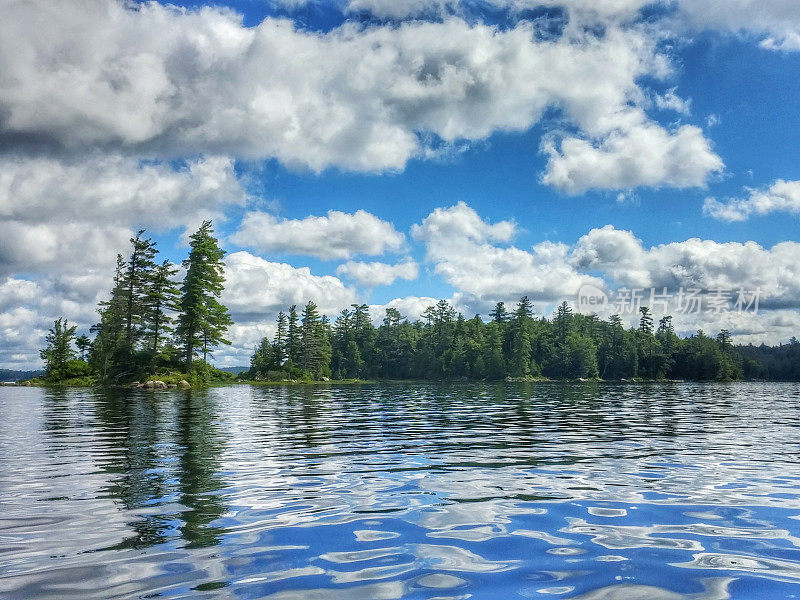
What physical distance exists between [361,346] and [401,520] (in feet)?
485

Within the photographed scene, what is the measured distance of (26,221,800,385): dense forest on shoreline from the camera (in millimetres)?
65688

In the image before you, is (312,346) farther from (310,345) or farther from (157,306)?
(157,306)

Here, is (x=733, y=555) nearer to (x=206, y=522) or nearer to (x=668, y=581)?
(x=668, y=581)

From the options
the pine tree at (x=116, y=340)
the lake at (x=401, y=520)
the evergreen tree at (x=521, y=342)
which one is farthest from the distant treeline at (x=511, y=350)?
the lake at (x=401, y=520)

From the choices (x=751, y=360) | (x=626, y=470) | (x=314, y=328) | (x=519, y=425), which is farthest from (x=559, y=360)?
(x=626, y=470)

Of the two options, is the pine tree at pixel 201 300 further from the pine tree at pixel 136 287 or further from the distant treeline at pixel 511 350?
the distant treeline at pixel 511 350

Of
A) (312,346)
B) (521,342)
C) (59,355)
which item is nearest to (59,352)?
(59,355)

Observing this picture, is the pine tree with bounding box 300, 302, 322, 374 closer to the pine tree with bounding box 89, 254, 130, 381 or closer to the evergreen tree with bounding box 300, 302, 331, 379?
the evergreen tree with bounding box 300, 302, 331, 379

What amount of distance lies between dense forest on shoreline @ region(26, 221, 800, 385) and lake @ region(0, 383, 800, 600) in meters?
53.5

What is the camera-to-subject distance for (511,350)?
139 m

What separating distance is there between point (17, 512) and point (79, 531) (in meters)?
1.66

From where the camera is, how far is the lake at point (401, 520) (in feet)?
16.2

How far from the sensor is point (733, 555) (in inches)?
226

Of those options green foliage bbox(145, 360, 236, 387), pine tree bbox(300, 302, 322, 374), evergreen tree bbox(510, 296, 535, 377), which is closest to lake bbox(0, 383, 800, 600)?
green foliage bbox(145, 360, 236, 387)
